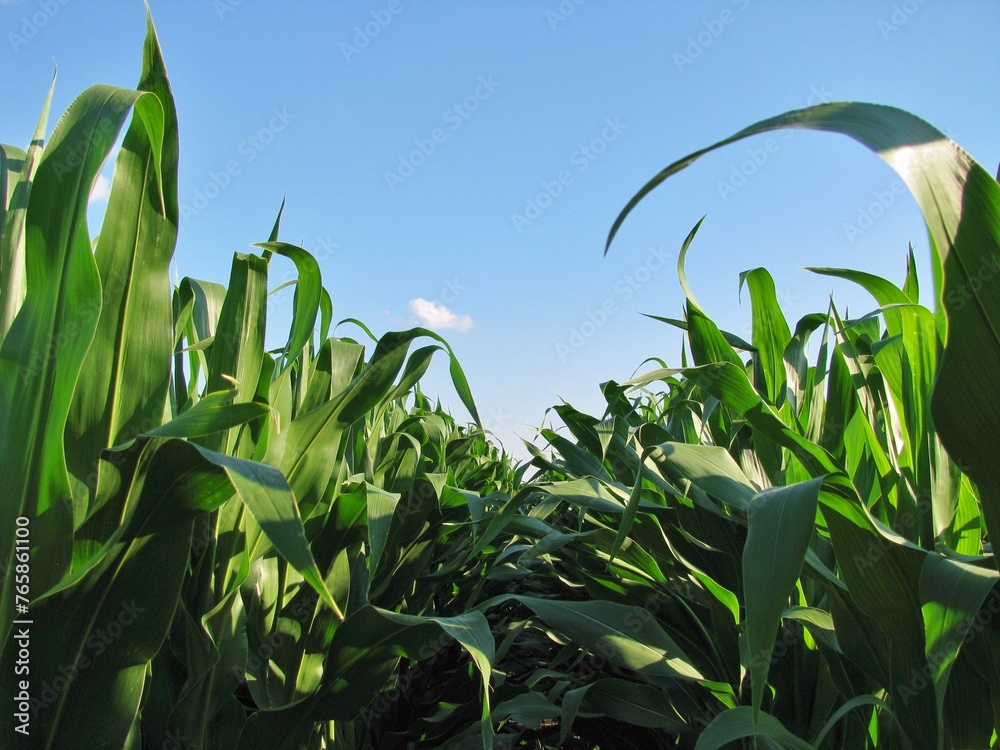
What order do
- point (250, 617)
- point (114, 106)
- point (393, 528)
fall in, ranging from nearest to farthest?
point (114, 106) < point (250, 617) < point (393, 528)

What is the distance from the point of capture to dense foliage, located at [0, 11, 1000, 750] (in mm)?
476

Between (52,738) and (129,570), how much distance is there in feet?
0.51

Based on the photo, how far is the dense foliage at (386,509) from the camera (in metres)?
0.48

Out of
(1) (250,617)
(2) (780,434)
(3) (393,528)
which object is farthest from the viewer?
(3) (393,528)

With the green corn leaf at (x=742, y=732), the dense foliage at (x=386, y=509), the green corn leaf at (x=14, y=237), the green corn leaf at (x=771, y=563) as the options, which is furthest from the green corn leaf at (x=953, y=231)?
the green corn leaf at (x=14, y=237)

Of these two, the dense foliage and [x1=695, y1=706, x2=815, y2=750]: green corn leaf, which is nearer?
the dense foliage

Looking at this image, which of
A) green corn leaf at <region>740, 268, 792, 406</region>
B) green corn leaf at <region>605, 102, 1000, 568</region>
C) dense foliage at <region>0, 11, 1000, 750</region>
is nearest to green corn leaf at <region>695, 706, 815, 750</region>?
dense foliage at <region>0, 11, 1000, 750</region>

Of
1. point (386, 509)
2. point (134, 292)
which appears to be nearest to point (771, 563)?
point (386, 509)

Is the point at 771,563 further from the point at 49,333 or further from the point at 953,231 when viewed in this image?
the point at 49,333

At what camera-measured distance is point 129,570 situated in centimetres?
55

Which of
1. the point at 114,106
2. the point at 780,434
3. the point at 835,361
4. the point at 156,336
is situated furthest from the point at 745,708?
the point at 114,106

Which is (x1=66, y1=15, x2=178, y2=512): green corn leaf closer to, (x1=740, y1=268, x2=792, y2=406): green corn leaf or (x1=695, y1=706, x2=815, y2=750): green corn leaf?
(x1=695, y1=706, x2=815, y2=750): green corn leaf

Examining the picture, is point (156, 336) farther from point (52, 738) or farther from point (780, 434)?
point (780, 434)

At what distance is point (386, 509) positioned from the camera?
77cm
